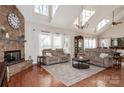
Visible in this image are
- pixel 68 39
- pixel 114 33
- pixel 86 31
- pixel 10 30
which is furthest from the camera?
pixel 114 33

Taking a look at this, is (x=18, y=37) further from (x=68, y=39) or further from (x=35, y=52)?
(x=68, y=39)

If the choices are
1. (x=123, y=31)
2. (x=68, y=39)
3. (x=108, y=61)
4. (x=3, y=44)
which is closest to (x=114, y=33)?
(x=123, y=31)

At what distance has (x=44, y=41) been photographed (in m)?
7.62

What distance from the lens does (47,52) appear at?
6891mm

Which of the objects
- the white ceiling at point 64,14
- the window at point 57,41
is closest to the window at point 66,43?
the window at point 57,41

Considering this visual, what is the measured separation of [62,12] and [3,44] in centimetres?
390

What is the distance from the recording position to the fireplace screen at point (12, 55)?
16.4ft

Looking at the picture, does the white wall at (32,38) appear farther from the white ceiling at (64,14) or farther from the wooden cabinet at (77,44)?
the wooden cabinet at (77,44)

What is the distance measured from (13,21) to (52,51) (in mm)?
2981

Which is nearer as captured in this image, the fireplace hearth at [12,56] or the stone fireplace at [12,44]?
the stone fireplace at [12,44]

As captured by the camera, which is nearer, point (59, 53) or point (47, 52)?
point (47, 52)

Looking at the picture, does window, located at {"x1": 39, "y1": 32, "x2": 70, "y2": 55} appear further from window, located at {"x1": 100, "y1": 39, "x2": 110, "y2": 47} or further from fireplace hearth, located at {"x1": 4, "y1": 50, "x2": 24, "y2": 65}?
window, located at {"x1": 100, "y1": 39, "x2": 110, "y2": 47}

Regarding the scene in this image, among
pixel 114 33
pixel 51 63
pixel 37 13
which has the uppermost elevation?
pixel 37 13

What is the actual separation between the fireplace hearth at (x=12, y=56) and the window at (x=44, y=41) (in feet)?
6.02
